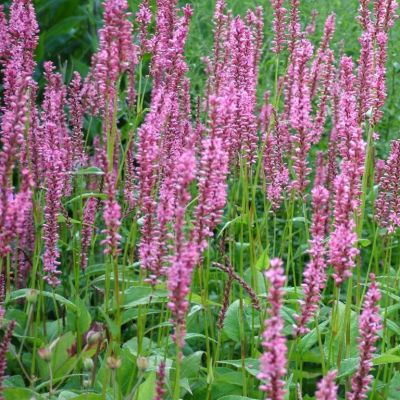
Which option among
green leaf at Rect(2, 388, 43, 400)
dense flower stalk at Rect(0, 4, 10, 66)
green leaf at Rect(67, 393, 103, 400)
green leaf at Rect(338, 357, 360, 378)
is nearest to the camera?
green leaf at Rect(67, 393, 103, 400)

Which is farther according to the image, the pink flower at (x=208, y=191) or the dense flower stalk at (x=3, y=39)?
the dense flower stalk at (x=3, y=39)

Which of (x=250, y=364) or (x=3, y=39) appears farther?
(x=3, y=39)

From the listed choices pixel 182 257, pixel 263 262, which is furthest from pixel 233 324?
pixel 182 257

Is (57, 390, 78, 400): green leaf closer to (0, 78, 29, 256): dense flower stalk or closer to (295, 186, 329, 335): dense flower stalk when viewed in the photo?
(0, 78, 29, 256): dense flower stalk

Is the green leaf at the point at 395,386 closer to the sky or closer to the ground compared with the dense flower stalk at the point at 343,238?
closer to the ground

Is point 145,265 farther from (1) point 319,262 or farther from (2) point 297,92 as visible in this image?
(2) point 297,92

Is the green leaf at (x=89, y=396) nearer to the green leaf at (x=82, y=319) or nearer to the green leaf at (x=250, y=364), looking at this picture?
the green leaf at (x=250, y=364)

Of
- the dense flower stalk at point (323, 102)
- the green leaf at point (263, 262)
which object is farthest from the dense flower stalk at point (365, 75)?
the green leaf at point (263, 262)

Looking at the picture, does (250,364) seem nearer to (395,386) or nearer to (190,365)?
(190,365)

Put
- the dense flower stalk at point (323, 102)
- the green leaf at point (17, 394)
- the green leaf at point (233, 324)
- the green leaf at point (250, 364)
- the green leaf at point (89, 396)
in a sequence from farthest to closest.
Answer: the dense flower stalk at point (323, 102) → the green leaf at point (233, 324) → the green leaf at point (250, 364) → the green leaf at point (17, 394) → the green leaf at point (89, 396)

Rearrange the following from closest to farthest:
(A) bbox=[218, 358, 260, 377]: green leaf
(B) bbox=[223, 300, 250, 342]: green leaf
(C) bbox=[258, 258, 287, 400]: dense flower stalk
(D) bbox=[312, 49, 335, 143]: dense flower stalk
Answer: (C) bbox=[258, 258, 287, 400]: dense flower stalk < (A) bbox=[218, 358, 260, 377]: green leaf < (B) bbox=[223, 300, 250, 342]: green leaf < (D) bbox=[312, 49, 335, 143]: dense flower stalk

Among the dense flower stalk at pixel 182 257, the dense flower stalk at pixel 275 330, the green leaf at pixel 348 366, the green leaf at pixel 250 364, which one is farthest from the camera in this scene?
the green leaf at pixel 250 364

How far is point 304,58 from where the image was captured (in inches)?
125

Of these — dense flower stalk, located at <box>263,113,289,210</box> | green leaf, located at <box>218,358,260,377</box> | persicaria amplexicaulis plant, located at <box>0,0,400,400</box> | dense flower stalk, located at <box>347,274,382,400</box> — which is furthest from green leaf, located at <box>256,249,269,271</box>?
dense flower stalk, located at <box>347,274,382,400</box>
